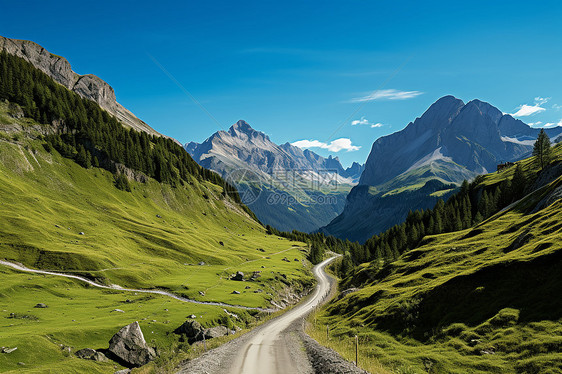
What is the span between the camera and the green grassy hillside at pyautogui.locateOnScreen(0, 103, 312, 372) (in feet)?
141

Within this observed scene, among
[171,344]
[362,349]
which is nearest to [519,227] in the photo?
[362,349]

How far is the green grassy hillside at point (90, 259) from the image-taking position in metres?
43.1

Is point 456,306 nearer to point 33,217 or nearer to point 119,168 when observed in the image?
point 33,217

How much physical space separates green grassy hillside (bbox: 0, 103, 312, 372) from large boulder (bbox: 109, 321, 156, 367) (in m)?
2.40

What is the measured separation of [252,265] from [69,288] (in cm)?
7276

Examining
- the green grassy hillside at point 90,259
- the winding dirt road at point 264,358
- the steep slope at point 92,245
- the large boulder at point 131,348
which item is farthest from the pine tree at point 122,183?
the winding dirt road at point 264,358

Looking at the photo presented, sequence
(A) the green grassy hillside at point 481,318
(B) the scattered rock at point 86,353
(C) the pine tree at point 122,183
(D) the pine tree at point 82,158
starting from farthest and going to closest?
(C) the pine tree at point 122,183 → (D) the pine tree at point 82,158 → (B) the scattered rock at point 86,353 → (A) the green grassy hillside at point 481,318

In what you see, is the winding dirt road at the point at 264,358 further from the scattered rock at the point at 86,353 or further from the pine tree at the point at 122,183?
the pine tree at the point at 122,183

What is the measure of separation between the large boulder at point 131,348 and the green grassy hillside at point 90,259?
2.40 metres

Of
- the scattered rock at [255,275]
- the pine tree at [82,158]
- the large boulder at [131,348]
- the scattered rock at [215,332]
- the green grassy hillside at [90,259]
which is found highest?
the pine tree at [82,158]

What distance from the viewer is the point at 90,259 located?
255ft

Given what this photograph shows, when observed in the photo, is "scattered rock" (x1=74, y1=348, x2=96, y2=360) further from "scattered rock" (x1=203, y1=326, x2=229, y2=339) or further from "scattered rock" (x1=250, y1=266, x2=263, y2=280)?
"scattered rock" (x1=250, y1=266, x2=263, y2=280)

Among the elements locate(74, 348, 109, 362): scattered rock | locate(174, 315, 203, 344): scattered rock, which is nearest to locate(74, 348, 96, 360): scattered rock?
locate(74, 348, 109, 362): scattered rock

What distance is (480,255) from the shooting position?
184 ft
